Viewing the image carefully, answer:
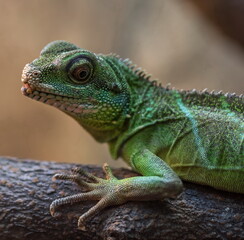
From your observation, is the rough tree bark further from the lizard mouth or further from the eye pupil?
the eye pupil

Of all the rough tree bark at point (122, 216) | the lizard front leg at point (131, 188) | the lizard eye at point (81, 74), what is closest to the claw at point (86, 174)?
the lizard front leg at point (131, 188)

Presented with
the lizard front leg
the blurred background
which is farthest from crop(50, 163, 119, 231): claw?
the blurred background

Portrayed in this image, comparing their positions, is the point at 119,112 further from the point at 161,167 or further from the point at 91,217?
the point at 91,217

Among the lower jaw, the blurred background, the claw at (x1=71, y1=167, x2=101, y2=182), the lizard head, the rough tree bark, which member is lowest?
the rough tree bark

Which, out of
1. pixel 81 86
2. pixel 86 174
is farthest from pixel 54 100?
pixel 86 174

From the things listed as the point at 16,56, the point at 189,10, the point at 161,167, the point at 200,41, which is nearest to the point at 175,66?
the point at 200,41

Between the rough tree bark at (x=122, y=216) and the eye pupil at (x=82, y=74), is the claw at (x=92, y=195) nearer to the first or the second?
the rough tree bark at (x=122, y=216)

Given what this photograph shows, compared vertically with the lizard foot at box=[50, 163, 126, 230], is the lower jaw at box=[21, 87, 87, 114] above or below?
above

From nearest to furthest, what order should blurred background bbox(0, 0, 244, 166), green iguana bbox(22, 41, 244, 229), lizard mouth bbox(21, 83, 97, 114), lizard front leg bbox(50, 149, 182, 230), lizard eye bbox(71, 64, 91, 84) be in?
lizard front leg bbox(50, 149, 182, 230), green iguana bbox(22, 41, 244, 229), lizard mouth bbox(21, 83, 97, 114), lizard eye bbox(71, 64, 91, 84), blurred background bbox(0, 0, 244, 166)

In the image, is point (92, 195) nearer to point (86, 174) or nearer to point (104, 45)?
point (86, 174)
